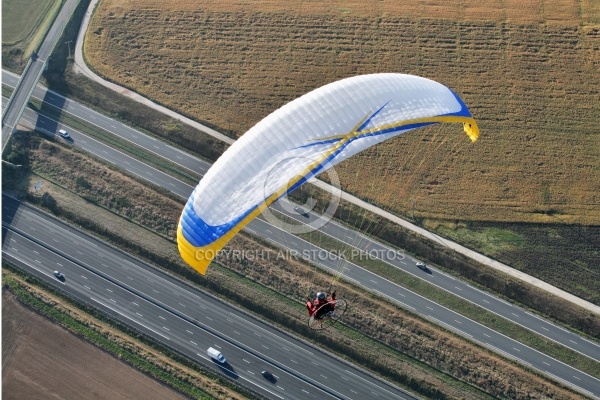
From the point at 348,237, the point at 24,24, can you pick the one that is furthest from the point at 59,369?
the point at 24,24

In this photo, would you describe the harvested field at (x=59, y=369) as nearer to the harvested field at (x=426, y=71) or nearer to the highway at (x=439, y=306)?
the highway at (x=439, y=306)

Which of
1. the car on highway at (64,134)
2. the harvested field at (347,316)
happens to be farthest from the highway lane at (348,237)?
the harvested field at (347,316)

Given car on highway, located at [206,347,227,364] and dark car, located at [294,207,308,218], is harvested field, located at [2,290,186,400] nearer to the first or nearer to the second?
car on highway, located at [206,347,227,364]

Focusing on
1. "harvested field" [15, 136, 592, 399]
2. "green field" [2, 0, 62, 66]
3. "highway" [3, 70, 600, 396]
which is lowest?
"harvested field" [15, 136, 592, 399]

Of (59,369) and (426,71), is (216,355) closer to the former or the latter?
(59,369)

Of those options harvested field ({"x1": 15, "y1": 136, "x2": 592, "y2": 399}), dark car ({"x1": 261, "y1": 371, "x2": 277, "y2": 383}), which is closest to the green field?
harvested field ({"x1": 15, "y1": 136, "x2": 592, "y2": 399})

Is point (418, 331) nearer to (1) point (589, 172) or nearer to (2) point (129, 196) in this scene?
(1) point (589, 172)

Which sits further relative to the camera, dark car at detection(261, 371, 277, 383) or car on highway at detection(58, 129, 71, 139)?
car on highway at detection(58, 129, 71, 139)
